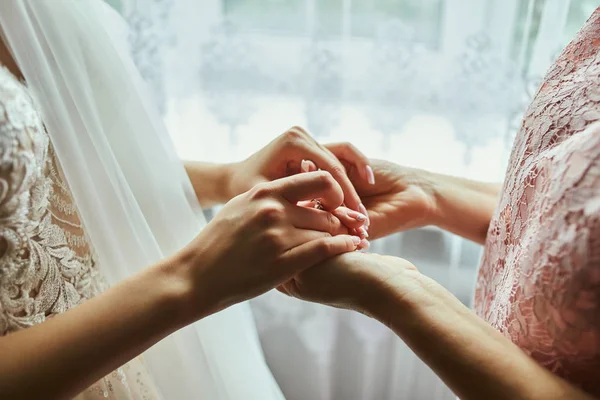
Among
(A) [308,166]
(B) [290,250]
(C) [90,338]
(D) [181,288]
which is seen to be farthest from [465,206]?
(C) [90,338]

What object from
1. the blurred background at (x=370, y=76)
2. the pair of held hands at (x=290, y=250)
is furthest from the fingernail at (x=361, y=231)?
the blurred background at (x=370, y=76)

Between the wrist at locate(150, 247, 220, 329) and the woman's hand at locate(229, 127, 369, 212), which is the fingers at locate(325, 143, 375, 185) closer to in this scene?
the woman's hand at locate(229, 127, 369, 212)

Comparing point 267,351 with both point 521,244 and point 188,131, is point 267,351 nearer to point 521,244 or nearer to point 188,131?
point 188,131

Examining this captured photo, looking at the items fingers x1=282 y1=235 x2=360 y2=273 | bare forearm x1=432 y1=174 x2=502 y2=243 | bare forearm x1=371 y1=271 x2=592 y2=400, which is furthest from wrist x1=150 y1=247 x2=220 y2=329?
bare forearm x1=432 y1=174 x2=502 y2=243

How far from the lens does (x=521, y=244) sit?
0.60 metres

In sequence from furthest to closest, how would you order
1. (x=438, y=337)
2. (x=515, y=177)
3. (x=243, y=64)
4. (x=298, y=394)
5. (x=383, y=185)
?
(x=298, y=394) < (x=243, y=64) < (x=383, y=185) < (x=515, y=177) < (x=438, y=337)

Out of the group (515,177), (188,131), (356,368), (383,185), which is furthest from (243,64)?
(356,368)

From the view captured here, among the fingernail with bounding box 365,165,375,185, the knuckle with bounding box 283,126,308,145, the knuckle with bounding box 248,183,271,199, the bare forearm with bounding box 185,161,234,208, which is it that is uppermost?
the knuckle with bounding box 283,126,308,145

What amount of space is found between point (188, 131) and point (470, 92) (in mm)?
560

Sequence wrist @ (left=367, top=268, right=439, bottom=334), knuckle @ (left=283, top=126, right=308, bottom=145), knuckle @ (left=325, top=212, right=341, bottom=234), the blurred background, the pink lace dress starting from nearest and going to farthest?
the pink lace dress < wrist @ (left=367, top=268, right=439, bottom=334) < knuckle @ (left=325, top=212, right=341, bottom=234) < knuckle @ (left=283, top=126, right=308, bottom=145) < the blurred background

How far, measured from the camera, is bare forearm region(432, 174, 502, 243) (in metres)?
0.89

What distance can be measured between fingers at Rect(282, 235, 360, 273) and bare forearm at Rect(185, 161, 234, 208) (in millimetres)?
290

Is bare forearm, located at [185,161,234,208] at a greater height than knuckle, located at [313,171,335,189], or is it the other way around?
knuckle, located at [313,171,335,189]

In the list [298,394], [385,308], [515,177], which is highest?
[515,177]
